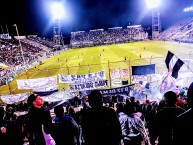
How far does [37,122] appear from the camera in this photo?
5359 millimetres

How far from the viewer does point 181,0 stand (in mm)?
78938

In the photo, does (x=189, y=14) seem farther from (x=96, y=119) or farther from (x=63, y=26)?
(x=96, y=119)

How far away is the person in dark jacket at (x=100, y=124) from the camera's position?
396cm

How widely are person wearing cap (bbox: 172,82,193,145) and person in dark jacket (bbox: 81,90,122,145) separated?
1.17 metres

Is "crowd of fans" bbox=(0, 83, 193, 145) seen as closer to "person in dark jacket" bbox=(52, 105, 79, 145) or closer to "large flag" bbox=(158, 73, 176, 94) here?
"person in dark jacket" bbox=(52, 105, 79, 145)

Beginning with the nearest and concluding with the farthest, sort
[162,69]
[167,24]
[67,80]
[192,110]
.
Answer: [192,110] < [67,80] < [162,69] < [167,24]

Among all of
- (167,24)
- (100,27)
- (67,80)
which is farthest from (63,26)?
(67,80)

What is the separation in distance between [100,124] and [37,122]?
1953mm

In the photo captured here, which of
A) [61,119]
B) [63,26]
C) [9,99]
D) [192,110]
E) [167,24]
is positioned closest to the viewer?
[192,110]

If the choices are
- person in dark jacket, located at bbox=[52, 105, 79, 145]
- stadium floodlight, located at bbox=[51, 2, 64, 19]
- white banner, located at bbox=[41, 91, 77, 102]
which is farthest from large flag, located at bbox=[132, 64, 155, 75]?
stadium floodlight, located at bbox=[51, 2, 64, 19]

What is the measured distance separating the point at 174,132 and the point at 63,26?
11574 centimetres

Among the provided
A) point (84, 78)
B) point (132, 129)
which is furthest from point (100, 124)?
point (84, 78)

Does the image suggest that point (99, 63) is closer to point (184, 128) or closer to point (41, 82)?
point (41, 82)

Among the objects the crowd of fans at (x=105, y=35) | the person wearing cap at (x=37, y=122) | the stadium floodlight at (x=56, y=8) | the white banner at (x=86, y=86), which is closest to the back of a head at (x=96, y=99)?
the person wearing cap at (x=37, y=122)
